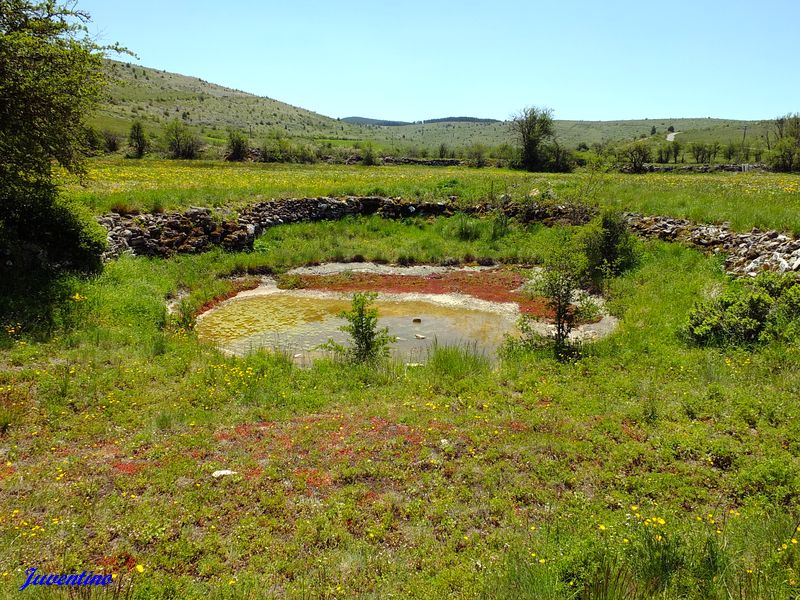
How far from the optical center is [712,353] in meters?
10.2

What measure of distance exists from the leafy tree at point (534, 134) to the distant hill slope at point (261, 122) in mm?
9744

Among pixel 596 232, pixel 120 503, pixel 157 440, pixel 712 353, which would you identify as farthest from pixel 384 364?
pixel 596 232

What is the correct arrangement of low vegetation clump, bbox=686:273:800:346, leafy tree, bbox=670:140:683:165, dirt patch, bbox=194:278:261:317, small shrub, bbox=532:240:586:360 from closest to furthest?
low vegetation clump, bbox=686:273:800:346 < small shrub, bbox=532:240:586:360 < dirt patch, bbox=194:278:261:317 < leafy tree, bbox=670:140:683:165

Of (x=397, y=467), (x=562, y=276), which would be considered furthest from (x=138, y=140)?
(x=397, y=467)

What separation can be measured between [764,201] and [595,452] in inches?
763

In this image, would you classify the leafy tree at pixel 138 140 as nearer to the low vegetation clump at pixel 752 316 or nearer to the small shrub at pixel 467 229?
the small shrub at pixel 467 229

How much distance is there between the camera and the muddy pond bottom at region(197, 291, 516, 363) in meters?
13.5

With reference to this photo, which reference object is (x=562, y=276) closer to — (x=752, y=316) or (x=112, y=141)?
(x=752, y=316)

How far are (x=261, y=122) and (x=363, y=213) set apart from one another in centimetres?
10542

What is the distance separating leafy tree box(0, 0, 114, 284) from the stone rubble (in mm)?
2819

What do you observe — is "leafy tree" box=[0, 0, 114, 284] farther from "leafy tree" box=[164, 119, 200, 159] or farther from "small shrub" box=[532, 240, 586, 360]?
"leafy tree" box=[164, 119, 200, 159]

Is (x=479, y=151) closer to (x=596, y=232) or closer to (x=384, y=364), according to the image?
(x=596, y=232)

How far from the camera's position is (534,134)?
6256cm

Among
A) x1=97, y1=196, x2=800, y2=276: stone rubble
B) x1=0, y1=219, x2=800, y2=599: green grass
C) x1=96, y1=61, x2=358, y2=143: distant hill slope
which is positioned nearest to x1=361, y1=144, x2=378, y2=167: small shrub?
x1=96, y1=61, x2=358, y2=143: distant hill slope
